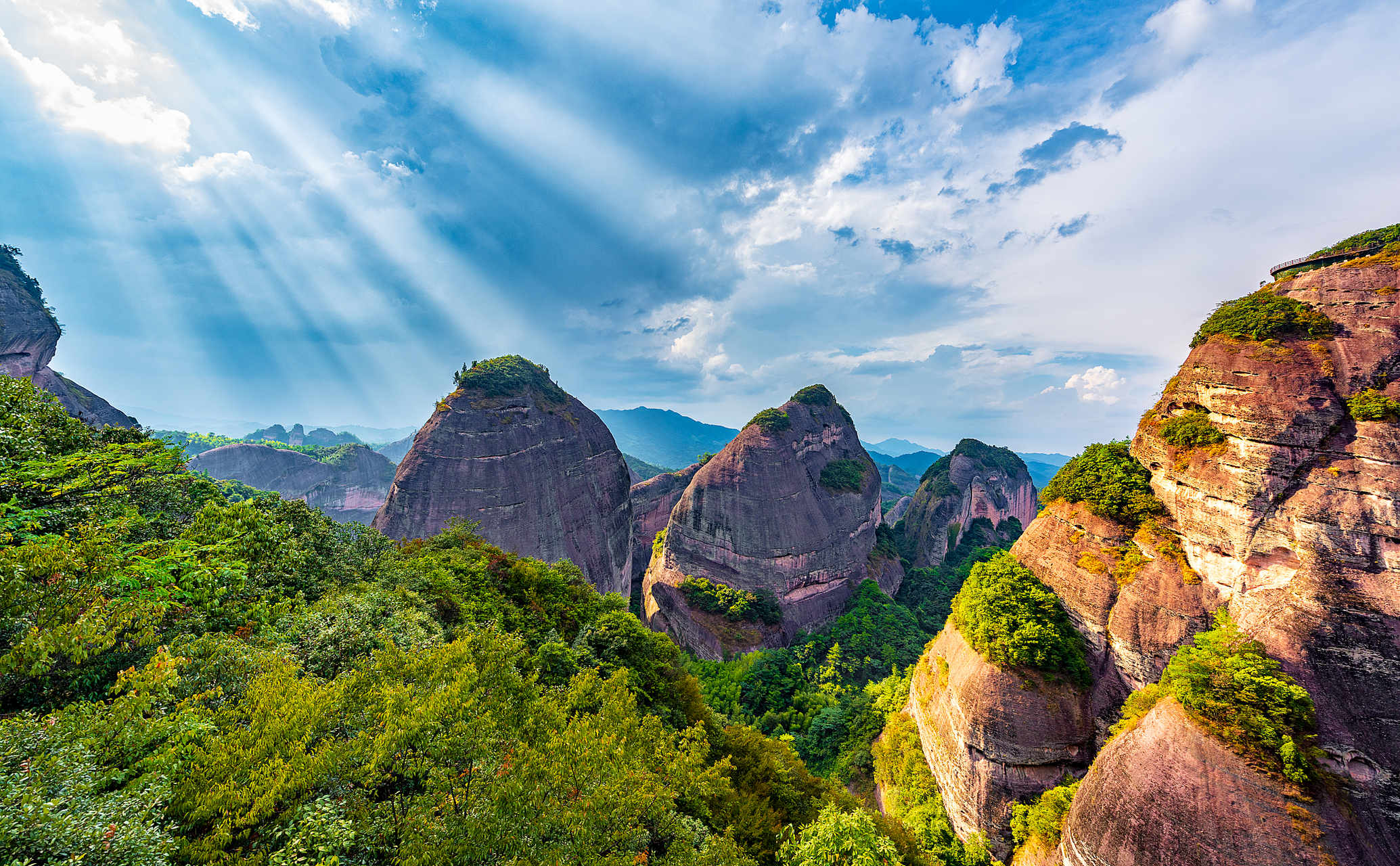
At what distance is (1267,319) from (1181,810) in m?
14.3

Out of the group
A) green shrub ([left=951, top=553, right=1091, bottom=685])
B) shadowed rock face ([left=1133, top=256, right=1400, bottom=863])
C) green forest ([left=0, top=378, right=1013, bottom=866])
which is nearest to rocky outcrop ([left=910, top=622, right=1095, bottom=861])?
green shrub ([left=951, top=553, right=1091, bottom=685])

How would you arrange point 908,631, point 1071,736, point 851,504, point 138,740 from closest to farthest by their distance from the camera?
point 138,740
point 1071,736
point 908,631
point 851,504

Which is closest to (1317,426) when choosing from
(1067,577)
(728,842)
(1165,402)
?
(1165,402)

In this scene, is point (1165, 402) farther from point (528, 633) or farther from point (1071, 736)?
point (528, 633)

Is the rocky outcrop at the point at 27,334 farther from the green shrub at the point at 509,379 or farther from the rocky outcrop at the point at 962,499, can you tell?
the rocky outcrop at the point at 962,499

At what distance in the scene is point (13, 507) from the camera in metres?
7.48

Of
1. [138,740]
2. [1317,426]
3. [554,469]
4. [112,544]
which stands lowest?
[138,740]

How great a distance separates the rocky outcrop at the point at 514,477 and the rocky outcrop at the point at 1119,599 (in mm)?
28864

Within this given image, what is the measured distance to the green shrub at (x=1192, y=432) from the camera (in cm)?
1311

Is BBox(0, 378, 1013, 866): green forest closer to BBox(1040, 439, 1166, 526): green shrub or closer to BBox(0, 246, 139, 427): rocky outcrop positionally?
BBox(1040, 439, 1166, 526): green shrub

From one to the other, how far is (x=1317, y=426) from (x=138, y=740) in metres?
24.7

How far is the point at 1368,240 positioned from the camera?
13172mm

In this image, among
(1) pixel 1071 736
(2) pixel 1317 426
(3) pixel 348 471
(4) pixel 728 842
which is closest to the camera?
(4) pixel 728 842

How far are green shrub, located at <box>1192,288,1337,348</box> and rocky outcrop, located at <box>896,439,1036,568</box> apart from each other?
38856 millimetres
